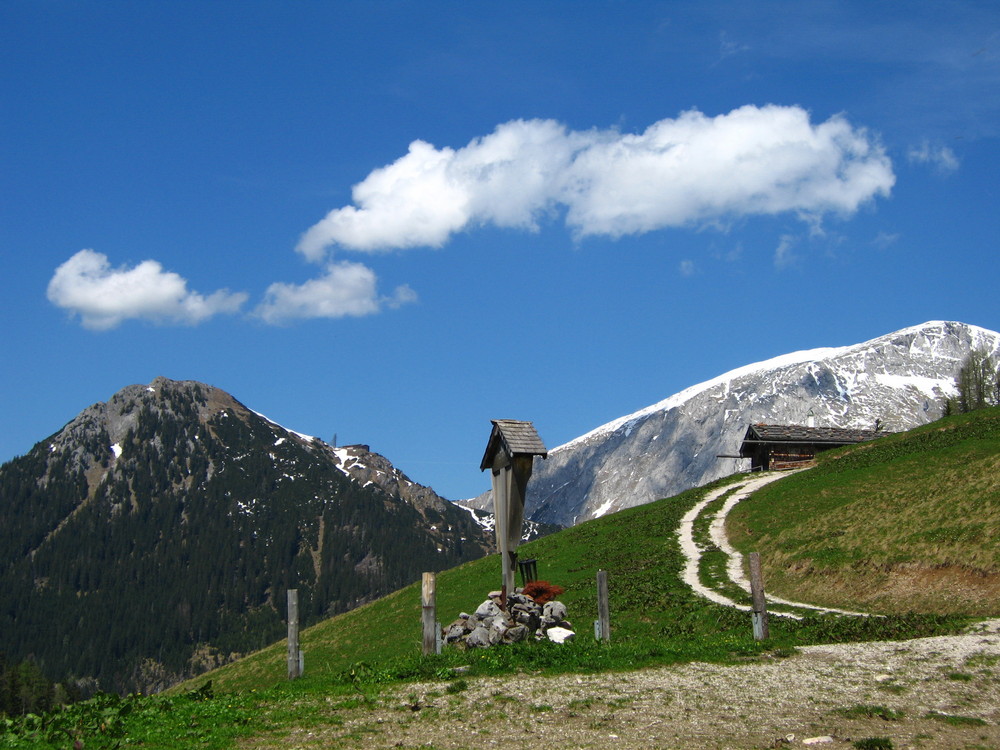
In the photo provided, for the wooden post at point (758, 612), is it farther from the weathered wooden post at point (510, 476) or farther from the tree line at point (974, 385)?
Result: the tree line at point (974, 385)

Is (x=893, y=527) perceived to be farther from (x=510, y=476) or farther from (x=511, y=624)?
(x=511, y=624)

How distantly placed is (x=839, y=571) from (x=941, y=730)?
27667 mm

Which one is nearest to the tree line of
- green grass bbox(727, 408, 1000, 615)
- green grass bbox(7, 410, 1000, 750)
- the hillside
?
the hillside

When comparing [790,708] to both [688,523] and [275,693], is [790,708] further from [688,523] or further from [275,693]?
[688,523]

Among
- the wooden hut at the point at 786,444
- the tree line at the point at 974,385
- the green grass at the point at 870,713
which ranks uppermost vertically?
the tree line at the point at 974,385

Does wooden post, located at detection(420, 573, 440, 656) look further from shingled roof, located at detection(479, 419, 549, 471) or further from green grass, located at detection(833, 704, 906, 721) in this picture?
green grass, located at detection(833, 704, 906, 721)

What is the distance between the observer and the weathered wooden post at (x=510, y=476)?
2566 centimetres

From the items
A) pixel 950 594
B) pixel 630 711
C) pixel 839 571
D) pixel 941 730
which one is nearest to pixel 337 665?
pixel 839 571

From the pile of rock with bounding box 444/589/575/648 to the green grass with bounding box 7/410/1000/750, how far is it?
147cm

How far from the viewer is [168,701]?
57.2 ft

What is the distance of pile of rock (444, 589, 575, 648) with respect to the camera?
76.8 ft

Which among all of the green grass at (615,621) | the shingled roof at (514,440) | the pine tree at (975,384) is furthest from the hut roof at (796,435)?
the pine tree at (975,384)

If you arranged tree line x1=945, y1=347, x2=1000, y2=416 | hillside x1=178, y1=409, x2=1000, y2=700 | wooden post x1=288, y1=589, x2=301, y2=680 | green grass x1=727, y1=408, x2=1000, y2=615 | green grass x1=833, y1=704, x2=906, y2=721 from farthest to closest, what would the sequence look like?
tree line x1=945, y1=347, x2=1000, y2=416
green grass x1=727, y1=408, x2=1000, y2=615
hillside x1=178, y1=409, x2=1000, y2=700
wooden post x1=288, y1=589, x2=301, y2=680
green grass x1=833, y1=704, x2=906, y2=721

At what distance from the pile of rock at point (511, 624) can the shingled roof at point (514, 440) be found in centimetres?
403
